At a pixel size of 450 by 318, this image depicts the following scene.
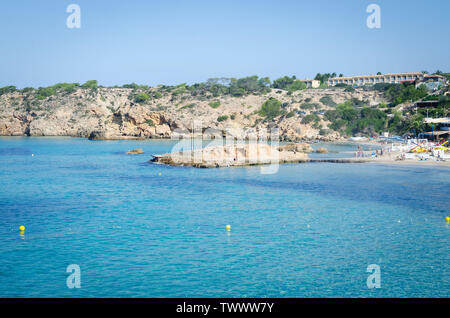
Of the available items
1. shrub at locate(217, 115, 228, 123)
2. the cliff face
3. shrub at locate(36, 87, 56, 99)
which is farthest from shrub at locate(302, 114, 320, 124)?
shrub at locate(36, 87, 56, 99)

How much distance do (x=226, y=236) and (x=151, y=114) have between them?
9235cm

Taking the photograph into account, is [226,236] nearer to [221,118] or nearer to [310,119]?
[310,119]

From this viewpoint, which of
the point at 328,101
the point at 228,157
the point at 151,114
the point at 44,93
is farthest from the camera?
the point at 44,93

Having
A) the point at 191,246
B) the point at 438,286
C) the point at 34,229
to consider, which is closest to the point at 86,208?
the point at 34,229

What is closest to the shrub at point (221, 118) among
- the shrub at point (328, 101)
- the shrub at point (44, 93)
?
the shrub at point (328, 101)

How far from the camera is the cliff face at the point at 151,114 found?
358ft

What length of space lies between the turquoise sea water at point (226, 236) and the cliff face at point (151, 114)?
6320 cm

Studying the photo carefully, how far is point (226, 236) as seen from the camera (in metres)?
22.6

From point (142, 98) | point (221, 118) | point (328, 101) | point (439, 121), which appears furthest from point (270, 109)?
point (439, 121)

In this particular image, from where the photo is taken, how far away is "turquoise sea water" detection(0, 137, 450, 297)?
16219 millimetres

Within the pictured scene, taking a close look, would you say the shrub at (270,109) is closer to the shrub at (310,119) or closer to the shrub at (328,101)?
the shrub at (310,119)

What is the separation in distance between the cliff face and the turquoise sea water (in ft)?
207

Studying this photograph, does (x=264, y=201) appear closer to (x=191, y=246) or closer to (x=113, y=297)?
(x=191, y=246)

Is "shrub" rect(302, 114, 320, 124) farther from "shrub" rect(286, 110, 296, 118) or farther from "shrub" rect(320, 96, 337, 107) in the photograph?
"shrub" rect(320, 96, 337, 107)
